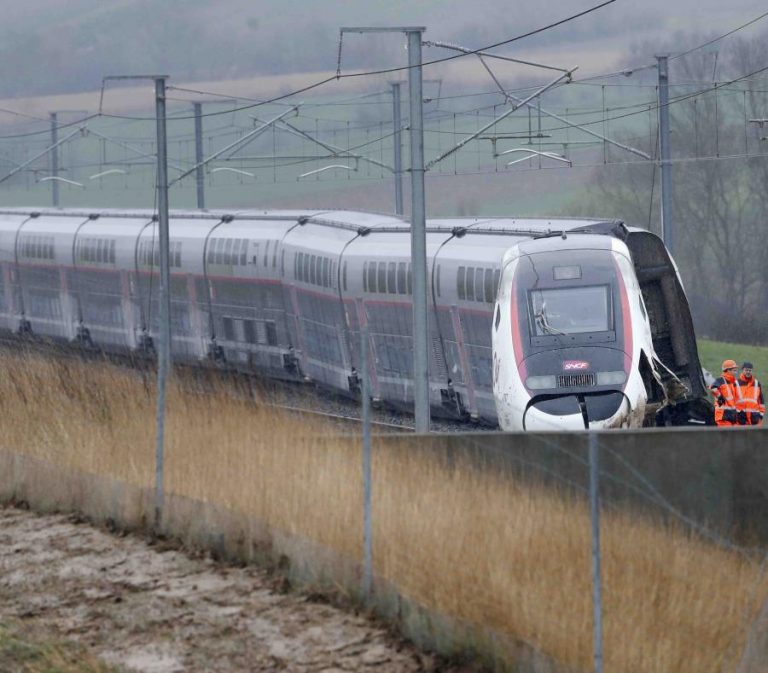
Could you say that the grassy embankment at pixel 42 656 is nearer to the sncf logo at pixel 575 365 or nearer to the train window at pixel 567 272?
the sncf logo at pixel 575 365

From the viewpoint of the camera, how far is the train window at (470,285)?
80.9ft

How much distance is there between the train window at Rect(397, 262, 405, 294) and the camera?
2683 centimetres

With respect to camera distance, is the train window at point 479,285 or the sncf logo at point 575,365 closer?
the sncf logo at point 575,365

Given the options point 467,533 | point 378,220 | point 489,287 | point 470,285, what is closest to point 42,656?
point 467,533

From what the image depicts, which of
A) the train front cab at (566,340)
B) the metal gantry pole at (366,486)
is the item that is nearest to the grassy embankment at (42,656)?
the metal gantry pole at (366,486)

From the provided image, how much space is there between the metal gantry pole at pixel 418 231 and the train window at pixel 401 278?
19.6ft

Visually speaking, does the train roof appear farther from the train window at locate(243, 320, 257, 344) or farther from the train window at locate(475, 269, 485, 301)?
the train window at locate(243, 320, 257, 344)

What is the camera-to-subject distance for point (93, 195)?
13200cm

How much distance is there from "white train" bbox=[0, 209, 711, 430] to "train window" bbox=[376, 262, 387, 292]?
4 cm

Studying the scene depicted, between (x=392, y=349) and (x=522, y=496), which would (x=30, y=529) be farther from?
(x=392, y=349)

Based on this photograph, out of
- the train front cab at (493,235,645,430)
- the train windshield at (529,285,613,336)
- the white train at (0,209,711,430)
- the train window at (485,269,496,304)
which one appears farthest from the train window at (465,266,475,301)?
the train windshield at (529,285,613,336)

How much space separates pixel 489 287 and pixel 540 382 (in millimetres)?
2369

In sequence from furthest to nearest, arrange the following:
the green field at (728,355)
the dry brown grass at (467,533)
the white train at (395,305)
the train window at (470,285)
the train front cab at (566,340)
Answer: the green field at (728,355)
the train window at (470,285)
the white train at (395,305)
the train front cab at (566,340)
the dry brown grass at (467,533)

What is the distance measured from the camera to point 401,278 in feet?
88.2
